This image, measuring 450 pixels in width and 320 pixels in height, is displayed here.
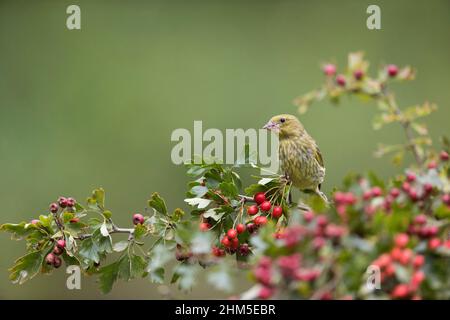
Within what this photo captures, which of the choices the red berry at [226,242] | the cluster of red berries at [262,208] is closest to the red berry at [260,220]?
the cluster of red berries at [262,208]

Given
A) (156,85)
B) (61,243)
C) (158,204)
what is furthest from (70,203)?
(156,85)

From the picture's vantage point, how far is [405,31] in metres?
8.43

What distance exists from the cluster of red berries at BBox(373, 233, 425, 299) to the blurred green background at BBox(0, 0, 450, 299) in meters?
5.58

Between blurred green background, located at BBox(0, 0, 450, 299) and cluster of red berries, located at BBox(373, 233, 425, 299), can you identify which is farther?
blurred green background, located at BBox(0, 0, 450, 299)

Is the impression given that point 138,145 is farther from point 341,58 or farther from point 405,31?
point 405,31

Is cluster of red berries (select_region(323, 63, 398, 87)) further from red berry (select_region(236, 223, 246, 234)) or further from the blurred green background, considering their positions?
the blurred green background

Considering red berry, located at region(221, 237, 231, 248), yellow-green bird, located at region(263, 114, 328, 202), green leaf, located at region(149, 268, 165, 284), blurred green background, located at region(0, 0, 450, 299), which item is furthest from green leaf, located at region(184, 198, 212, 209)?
blurred green background, located at region(0, 0, 450, 299)

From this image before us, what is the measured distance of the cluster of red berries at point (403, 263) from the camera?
1.58m

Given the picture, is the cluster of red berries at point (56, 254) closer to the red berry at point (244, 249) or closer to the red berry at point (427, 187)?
the red berry at point (244, 249)

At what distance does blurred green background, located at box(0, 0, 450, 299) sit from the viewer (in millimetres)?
7484

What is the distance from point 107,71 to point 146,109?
0.69 m

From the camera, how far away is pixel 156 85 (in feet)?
26.4

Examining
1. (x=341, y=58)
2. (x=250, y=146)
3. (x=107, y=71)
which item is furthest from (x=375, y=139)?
(x=250, y=146)

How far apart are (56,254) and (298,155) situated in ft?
4.96
